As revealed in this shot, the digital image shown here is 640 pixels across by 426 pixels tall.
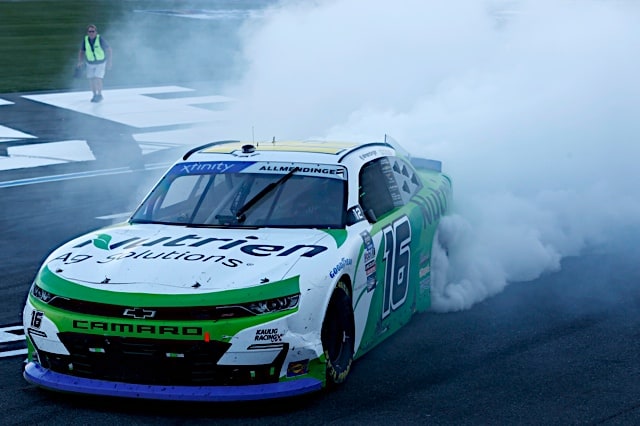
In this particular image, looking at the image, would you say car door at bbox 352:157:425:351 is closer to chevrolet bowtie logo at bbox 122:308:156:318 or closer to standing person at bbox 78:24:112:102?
chevrolet bowtie logo at bbox 122:308:156:318

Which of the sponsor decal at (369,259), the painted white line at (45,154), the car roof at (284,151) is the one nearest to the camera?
the sponsor decal at (369,259)

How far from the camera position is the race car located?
6133 mm

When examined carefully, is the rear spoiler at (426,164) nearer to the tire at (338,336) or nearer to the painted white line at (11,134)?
the tire at (338,336)

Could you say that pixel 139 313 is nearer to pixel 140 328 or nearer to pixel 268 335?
pixel 140 328

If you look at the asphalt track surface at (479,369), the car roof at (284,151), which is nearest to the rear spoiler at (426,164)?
the asphalt track surface at (479,369)

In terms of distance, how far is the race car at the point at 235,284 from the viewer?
6.13 m

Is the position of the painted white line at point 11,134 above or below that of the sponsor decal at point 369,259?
below

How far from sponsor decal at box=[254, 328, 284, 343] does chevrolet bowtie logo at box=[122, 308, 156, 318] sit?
540 millimetres

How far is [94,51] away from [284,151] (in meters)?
15.1

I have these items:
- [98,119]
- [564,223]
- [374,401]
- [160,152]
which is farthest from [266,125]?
[374,401]

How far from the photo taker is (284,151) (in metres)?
8.03

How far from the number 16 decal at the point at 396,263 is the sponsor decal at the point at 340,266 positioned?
66 centimetres

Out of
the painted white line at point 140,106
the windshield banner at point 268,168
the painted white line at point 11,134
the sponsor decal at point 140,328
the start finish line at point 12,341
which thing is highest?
the windshield banner at point 268,168

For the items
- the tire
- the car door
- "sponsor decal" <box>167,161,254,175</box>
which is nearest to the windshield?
"sponsor decal" <box>167,161,254,175</box>
